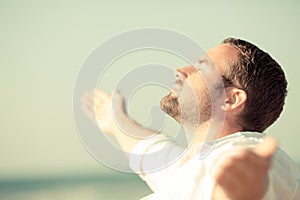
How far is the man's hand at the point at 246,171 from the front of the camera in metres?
1.66

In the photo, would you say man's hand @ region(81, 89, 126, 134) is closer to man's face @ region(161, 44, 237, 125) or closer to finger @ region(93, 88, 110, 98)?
finger @ region(93, 88, 110, 98)

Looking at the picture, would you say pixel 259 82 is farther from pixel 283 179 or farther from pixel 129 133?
Answer: pixel 283 179

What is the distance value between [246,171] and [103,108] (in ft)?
5.19

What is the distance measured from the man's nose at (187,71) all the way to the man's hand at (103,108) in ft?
1.26

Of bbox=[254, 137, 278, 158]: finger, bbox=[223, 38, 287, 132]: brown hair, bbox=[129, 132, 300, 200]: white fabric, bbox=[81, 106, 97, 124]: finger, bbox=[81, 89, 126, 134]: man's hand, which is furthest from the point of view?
bbox=[223, 38, 287, 132]: brown hair

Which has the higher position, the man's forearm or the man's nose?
the man's nose

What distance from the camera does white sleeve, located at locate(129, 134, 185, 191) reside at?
9.00 ft

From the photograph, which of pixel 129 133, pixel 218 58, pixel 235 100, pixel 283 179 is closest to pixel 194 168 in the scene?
→ pixel 283 179

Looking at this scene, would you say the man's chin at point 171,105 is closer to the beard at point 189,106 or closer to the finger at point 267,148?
the beard at point 189,106

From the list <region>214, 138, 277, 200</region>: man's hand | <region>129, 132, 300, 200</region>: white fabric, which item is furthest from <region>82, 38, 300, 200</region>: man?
<region>214, 138, 277, 200</region>: man's hand

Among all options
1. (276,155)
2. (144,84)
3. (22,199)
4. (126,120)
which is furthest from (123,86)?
(22,199)

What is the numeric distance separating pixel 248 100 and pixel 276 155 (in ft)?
2.74

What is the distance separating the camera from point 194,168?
2.43 metres

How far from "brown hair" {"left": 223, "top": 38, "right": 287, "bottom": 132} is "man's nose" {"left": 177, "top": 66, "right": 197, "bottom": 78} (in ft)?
0.53
